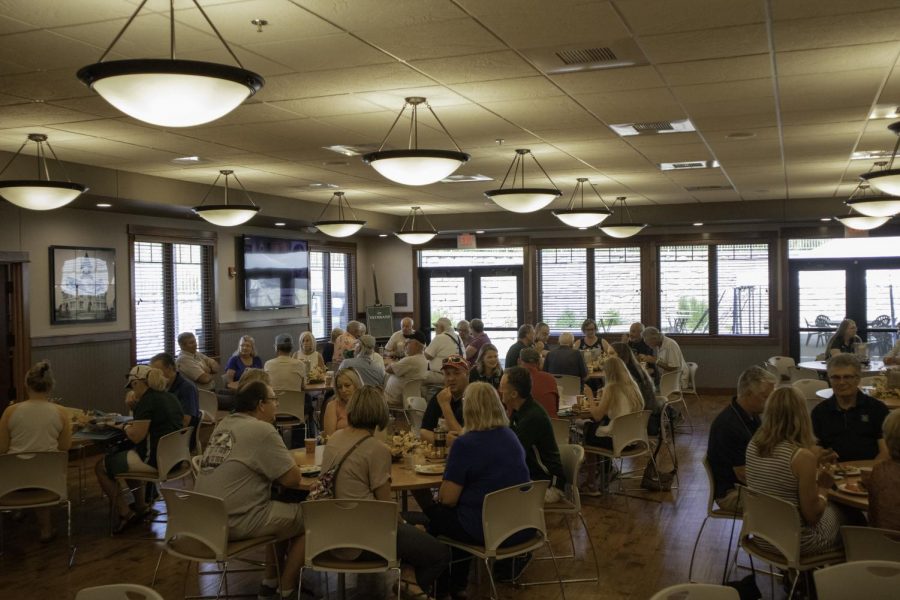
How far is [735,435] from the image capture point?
490cm

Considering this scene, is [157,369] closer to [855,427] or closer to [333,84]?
[333,84]

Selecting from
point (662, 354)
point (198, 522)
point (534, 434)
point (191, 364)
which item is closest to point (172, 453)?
point (198, 522)

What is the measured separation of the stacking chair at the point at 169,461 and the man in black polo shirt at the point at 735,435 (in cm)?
376

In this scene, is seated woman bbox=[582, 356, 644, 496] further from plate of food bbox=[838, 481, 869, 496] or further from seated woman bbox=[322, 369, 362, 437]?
plate of food bbox=[838, 481, 869, 496]

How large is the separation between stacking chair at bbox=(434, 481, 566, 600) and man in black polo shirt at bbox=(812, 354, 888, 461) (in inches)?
85.5

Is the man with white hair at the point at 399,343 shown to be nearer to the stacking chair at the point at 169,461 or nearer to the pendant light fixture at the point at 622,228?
the pendant light fixture at the point at 622,228

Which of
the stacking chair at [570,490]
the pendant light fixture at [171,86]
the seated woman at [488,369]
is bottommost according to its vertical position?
the stacking chair at [570,490]

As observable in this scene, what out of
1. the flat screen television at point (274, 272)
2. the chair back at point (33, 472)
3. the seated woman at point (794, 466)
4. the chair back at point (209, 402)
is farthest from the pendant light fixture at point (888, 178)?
the flat screen television at point (274, 272)

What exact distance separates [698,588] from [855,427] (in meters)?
3.29

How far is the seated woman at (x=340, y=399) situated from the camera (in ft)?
19.6

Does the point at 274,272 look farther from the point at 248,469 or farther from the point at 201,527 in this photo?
the point at 201,527

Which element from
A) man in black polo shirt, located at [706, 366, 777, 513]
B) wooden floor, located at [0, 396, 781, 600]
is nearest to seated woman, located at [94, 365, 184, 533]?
wooden floor, located at [0, 396, 781, 600]

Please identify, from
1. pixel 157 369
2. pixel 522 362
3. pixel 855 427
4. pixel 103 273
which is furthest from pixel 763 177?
pixel 103 273

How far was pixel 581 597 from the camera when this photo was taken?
16.9 ft
